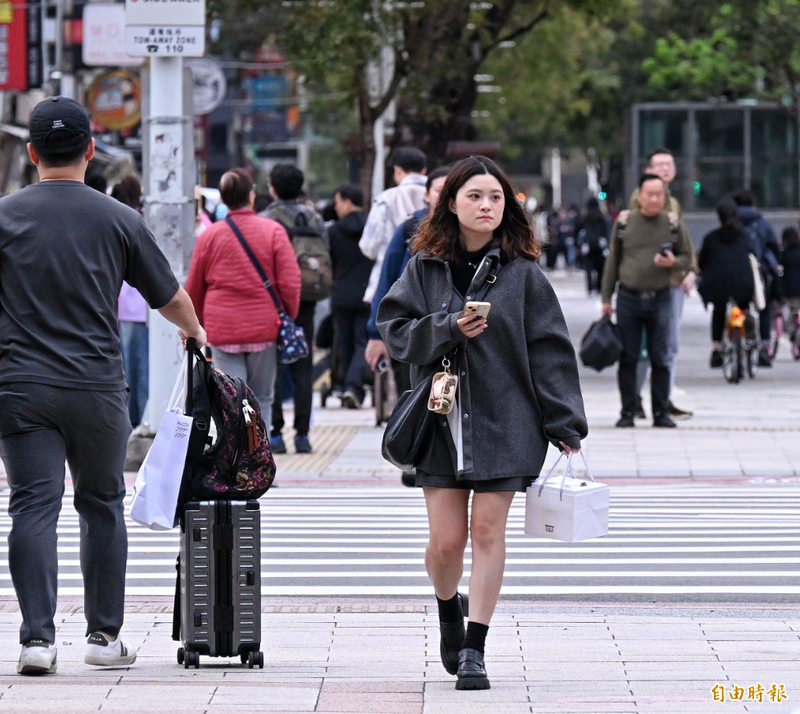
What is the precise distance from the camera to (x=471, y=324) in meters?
4.86

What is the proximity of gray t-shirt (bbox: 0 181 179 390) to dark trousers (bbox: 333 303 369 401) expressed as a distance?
28.2 ft

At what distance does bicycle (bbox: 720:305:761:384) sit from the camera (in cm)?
1727

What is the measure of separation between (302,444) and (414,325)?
22.1 feet

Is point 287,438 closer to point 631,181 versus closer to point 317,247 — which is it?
point 317,247

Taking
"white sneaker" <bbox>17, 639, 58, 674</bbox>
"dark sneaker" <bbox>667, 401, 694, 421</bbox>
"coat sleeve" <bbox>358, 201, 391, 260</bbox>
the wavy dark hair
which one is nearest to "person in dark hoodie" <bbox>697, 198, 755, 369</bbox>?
"dark sneaker" <bbox>667, 401, 694, 421</bbox>

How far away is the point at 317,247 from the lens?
12.1 m

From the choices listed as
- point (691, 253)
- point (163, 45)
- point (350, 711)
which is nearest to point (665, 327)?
point (691, 253)

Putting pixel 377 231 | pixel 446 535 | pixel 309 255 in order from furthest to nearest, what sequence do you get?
pixel 309 255 < pixel 377 231 < pixel 446 535

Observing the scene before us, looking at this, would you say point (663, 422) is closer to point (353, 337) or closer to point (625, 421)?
point (625, 421)

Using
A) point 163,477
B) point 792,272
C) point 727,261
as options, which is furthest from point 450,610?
point 792,272

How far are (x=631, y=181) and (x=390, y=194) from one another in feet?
67.3

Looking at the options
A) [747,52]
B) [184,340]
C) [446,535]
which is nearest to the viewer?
[446,535]

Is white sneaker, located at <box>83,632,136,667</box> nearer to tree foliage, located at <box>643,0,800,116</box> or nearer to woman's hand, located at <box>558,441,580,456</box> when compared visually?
woman's hand, located at <box>558,441,580,456</box>

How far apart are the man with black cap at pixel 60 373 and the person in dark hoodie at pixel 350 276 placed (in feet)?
27.8
